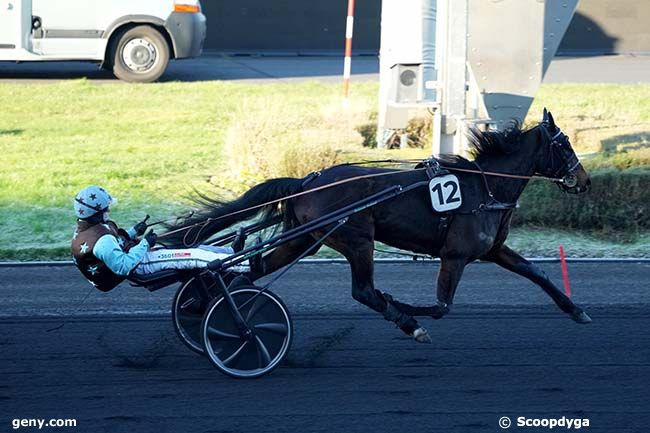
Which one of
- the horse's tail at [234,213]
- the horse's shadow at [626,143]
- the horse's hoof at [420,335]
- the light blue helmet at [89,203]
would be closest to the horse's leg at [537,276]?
the horse's hoof at [420,335]

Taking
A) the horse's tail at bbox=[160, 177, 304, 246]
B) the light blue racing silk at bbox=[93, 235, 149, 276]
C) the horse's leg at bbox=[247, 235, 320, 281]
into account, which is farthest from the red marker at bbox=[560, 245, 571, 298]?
the light blue racing silk at bbox=[93, 235, 149, 276]

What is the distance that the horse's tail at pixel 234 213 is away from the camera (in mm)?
6523

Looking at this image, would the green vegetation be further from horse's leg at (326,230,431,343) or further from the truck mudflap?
horse's leg at (326,230,431,343)

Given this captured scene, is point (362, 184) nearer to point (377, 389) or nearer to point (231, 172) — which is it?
point (377, 389)

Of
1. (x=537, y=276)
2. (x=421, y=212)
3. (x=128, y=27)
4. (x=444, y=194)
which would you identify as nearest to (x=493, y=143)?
(x=444, y=194)

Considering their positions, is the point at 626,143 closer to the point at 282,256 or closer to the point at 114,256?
the point at 282,256

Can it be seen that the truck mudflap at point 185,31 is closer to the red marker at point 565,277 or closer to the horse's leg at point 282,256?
the red marker at point 565,277

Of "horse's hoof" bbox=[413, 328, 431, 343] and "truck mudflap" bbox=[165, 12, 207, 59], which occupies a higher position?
"truck mudflap" bbox=[165, 12, 207, 59]

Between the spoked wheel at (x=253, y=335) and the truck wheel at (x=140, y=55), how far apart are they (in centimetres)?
1298

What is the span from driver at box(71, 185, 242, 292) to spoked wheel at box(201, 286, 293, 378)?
0.29 m

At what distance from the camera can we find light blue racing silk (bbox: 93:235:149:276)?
5.84 metres

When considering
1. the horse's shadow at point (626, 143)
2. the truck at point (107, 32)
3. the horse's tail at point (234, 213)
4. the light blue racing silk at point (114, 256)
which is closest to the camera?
the light blue racing silk at point (114, 256)

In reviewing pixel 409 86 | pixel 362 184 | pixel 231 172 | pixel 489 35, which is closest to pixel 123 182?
pixel 231 172

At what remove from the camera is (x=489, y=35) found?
1122 cm
